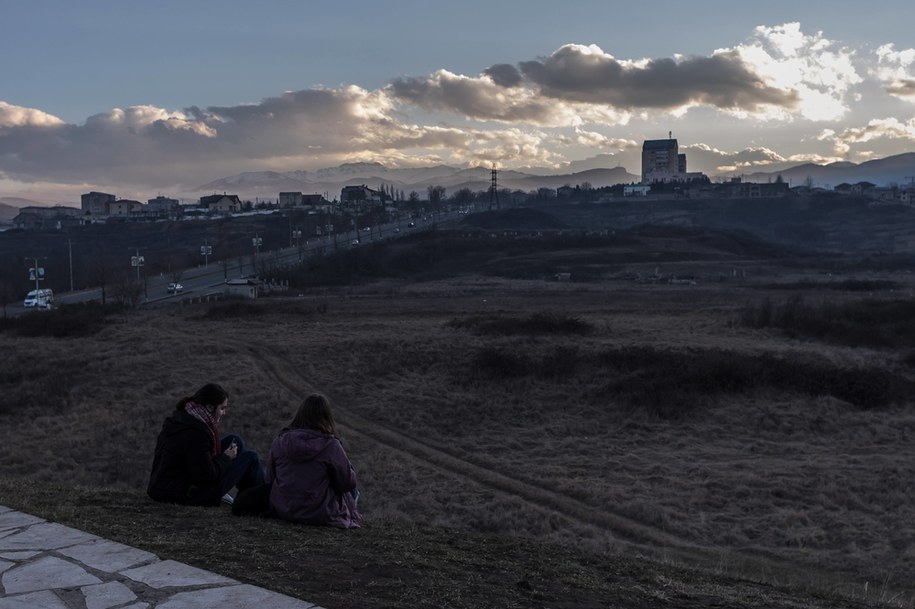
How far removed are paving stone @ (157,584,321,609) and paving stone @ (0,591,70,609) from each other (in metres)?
0.54

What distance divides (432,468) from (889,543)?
8241 mm

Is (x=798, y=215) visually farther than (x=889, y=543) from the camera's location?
Yes

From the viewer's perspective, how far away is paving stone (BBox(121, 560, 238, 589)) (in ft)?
15.6

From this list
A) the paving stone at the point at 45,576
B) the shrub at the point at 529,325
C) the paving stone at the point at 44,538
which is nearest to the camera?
the paving stone at the point at 45,576

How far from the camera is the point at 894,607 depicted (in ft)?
23.8

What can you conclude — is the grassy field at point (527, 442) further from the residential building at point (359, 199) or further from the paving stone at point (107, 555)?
the residential building at point (359, 199)

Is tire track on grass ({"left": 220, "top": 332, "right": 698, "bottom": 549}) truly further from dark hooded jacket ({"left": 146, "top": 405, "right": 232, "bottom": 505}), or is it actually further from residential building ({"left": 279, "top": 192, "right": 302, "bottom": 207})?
residential building ({"left": 279, "top": 192, "right": 302, "bottom": 207})

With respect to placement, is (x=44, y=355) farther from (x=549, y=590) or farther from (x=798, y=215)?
(x=798, y=215)

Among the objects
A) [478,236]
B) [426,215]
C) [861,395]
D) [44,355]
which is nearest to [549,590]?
[861,395]

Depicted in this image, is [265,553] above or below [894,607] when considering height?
above

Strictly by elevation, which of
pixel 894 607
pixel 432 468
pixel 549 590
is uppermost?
pixel 549 590

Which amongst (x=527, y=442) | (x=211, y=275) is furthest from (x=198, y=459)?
(x=211, y=275)

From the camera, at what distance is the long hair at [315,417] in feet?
22.6

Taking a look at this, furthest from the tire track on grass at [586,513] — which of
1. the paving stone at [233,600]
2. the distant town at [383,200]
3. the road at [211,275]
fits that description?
the distant town at [383,200]
